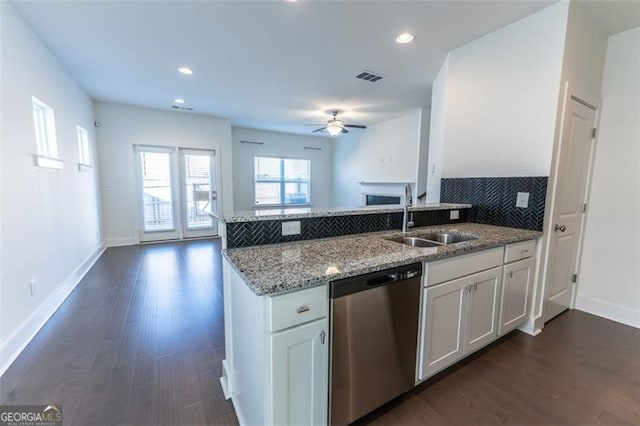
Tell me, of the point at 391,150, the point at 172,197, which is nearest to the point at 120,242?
the point at 172,197

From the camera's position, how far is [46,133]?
2.93 metres

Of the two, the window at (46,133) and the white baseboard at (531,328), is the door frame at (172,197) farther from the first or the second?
the white baseboard at (531,328)

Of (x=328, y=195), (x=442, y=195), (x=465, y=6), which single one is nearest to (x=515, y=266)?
(x=442, y=195)

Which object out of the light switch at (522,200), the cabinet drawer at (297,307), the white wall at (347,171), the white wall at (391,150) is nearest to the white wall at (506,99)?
the light switch at (522,200)

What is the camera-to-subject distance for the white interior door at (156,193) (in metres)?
5.46

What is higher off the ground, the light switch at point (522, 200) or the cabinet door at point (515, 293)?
the light switch at point (522, 200)

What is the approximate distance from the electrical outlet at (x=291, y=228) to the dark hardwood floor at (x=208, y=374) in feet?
A: 3.50

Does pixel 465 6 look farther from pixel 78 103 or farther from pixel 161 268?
pixel 78 103

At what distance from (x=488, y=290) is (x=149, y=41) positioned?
3779mm

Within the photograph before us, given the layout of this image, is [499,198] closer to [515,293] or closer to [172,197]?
[515,293]

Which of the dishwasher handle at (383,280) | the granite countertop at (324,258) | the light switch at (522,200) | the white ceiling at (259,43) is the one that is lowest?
the dishwasher handle at (383,280)

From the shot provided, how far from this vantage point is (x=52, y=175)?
2.82 meters

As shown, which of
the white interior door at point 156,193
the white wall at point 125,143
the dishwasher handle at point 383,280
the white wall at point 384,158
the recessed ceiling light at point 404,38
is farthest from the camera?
the white interior door at point 156,193

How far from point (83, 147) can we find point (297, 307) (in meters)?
5.03
